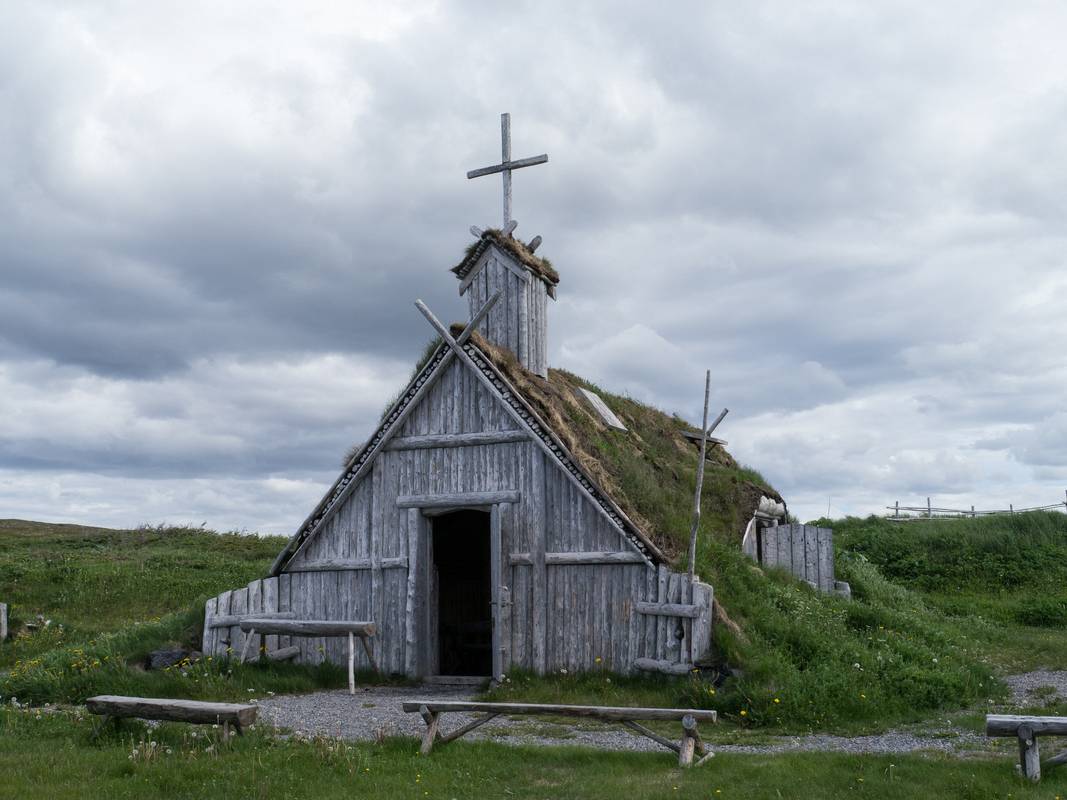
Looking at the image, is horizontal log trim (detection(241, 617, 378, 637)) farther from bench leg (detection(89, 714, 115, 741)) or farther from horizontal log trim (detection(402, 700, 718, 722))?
horizontal log trim (detection(402, 700, 718, 722))

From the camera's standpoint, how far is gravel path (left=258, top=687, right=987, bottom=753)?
1166cm

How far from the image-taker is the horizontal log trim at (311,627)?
16.7 m

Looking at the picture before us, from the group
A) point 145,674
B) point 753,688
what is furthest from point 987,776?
point 145,674

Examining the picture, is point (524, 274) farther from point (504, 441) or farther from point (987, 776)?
point (987, 776)

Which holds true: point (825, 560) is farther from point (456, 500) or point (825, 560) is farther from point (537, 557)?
point (456, 500)

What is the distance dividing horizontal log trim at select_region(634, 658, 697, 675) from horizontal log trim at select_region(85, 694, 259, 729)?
6265 mm

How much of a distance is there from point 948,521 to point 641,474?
26.7 meters

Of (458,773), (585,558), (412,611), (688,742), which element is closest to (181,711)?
(458,773)

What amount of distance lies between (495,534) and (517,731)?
4.53 metres

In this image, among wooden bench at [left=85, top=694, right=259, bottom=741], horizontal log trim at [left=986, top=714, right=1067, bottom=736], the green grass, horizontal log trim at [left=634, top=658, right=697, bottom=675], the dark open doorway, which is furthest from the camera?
the dark open doorway

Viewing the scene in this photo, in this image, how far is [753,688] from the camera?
1365 centimetres

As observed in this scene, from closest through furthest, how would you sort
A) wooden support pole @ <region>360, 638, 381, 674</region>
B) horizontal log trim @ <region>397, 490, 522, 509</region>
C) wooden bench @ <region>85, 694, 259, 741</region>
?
wooden bench @ <region>85, 694, 259, 741</region> < horizontal log trim @ <region>397, 490, 522, 509</region> < wooden support pole @ <region>360, 638, 381, 674</region>

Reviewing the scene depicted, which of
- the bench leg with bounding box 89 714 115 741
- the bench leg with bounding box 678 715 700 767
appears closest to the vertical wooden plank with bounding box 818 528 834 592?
the bench leg with bounding box 678 715 700 767

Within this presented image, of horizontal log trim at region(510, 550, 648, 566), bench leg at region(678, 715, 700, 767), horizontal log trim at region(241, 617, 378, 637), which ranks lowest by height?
bench leg at region(678, 715, 700, 767)
